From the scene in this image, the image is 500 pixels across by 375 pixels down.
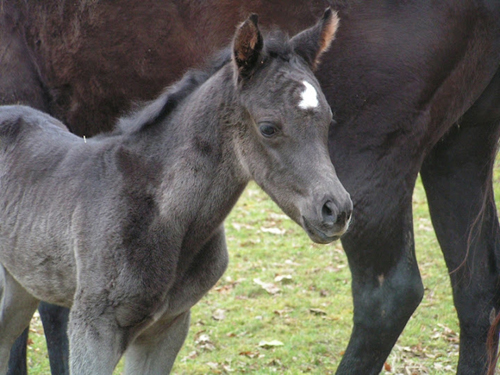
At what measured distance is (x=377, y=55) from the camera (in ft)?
12.7

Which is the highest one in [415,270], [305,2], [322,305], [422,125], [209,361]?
[305,2]

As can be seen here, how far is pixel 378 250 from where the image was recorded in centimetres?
397

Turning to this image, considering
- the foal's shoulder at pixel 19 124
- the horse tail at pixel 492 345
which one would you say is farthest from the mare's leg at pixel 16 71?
the horse tail at pixel 492 345

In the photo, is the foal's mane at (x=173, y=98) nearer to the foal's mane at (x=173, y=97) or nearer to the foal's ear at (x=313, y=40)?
the foal's mane at (x=173, y=97)

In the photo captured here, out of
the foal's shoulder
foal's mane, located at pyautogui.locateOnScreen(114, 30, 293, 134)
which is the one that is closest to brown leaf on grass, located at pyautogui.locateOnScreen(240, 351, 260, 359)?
the foal's shoulder

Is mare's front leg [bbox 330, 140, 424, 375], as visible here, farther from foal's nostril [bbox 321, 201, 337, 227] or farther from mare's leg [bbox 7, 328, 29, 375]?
mare's leg [bbox 7, 328, 29, 375]

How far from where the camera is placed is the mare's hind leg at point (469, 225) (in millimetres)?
4566

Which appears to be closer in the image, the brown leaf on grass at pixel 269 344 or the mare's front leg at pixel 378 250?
the mare's front leg at pixel 378 250

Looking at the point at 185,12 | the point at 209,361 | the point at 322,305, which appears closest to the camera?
the point at 185,12

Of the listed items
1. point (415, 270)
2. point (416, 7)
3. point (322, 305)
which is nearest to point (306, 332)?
point (322, 305)

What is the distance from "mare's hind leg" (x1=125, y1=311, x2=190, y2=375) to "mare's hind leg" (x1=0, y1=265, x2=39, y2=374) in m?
0.68

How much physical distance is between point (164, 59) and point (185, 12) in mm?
282

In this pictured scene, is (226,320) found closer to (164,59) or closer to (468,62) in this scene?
(164,59)

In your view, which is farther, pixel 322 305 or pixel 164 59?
pixel 322 305
